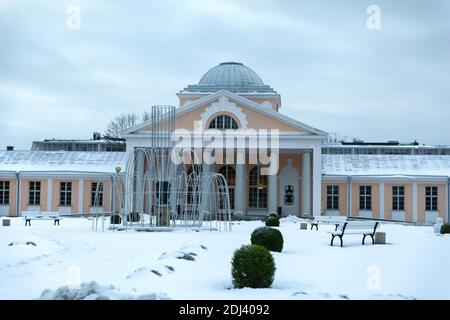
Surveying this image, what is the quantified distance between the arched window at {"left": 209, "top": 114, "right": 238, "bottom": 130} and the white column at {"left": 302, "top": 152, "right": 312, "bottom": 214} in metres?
4.82

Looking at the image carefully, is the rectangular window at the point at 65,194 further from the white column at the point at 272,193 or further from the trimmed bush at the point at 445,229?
the trimmed bush at the point at 445,229

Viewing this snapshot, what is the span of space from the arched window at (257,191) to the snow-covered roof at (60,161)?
29.6 feet

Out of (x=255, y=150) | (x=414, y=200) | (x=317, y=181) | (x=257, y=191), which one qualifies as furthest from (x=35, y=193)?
(x=414, y=200)

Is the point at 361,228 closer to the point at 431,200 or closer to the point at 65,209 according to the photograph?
the point at 431,200

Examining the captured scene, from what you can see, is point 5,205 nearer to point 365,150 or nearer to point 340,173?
point 340,173

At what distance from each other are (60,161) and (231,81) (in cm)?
1338

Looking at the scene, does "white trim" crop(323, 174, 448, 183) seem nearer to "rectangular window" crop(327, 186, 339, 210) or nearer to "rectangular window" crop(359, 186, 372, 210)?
"rectangular window" crop(359, 186, 372, 210)

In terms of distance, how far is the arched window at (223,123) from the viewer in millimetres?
39031

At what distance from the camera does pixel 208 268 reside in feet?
44.5

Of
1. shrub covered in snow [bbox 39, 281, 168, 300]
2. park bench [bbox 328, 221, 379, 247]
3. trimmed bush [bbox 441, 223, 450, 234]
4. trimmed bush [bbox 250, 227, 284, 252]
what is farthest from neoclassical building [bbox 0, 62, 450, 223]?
shrub covered in snow [bbox 39, 281, 168, 300]

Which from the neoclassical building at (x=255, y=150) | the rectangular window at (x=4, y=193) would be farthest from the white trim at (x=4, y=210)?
the neoclassical building at (x=255, y=150)

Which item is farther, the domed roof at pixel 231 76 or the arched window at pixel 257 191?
the domed roof at pixel 231 76

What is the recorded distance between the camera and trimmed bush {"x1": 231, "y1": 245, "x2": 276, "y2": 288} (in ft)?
36.0
